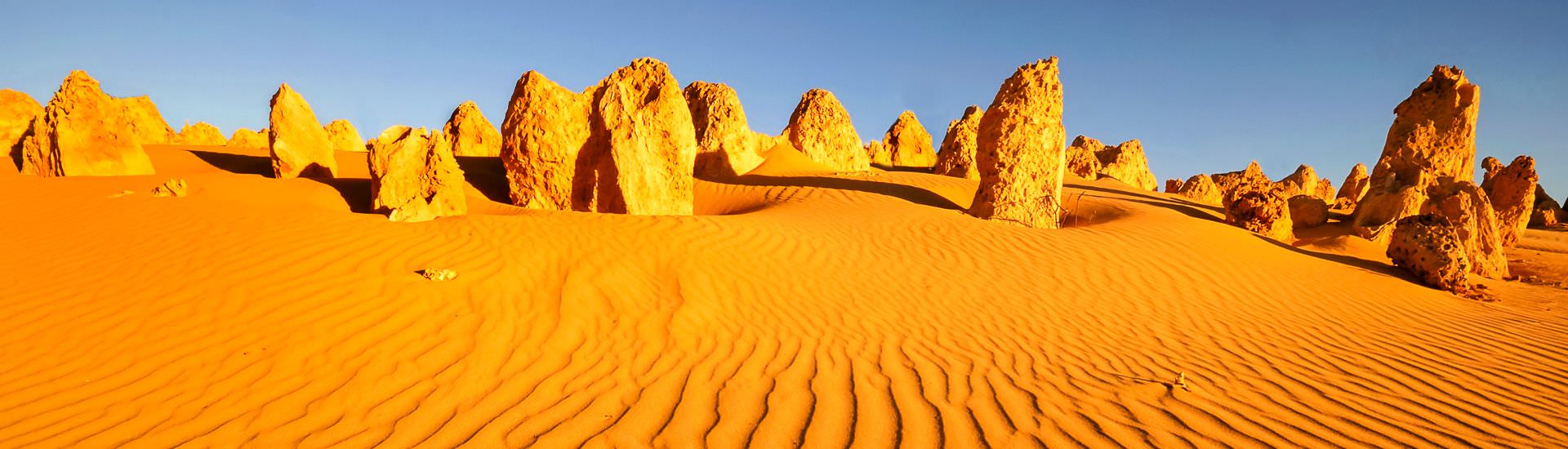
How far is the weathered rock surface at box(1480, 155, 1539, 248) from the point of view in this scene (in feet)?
47.2

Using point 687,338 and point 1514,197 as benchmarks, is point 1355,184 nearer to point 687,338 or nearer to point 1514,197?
point 1514,197

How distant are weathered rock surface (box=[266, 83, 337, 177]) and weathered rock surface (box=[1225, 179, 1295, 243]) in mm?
15481

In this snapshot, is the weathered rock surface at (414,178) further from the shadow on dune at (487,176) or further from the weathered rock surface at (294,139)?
the weathered rock surface at (294,139)

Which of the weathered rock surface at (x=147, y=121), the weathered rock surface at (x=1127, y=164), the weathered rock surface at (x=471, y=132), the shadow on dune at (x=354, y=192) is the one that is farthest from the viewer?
the weathered rock surface at (x=1127, y=164)

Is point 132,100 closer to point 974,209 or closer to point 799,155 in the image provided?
point 799,155

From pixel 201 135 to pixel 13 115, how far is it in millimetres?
9501

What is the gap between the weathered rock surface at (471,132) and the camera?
13530mm

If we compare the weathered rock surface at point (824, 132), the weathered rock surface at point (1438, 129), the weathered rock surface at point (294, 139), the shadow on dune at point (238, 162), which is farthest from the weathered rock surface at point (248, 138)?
the weathered rock surface at point (1438, 129)

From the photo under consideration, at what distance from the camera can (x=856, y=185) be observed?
507 inches

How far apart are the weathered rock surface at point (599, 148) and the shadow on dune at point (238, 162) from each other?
517 cm

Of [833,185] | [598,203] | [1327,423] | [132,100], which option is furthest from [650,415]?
[132,100]

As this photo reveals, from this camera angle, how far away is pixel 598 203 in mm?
9438

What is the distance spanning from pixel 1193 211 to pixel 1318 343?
9.15m

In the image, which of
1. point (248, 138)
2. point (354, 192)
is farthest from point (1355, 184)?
point (248, 138)
